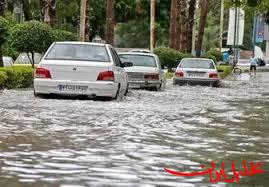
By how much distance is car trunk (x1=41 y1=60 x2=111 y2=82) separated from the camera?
51.2ft

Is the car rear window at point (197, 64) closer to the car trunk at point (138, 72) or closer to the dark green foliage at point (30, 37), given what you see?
the car trunk at point (138, 72)

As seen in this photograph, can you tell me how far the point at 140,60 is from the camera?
2445cm

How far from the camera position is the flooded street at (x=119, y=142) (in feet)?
23.3

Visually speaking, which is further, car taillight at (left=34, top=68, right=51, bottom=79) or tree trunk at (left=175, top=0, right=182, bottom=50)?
tree trunk at (left=175, top=0, right=182, bottom=50)

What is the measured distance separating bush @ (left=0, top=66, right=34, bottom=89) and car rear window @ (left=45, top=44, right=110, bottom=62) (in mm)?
3185

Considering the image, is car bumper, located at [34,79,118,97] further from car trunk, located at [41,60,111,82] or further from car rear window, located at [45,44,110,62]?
car rear window, located at [45,44,110,62]

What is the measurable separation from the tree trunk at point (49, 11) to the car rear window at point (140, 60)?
15.4 ft

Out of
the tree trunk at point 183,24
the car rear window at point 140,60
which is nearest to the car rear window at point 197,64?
the car rear window at point 140,60

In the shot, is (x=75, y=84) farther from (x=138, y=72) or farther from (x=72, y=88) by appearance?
(x=138, y=72)

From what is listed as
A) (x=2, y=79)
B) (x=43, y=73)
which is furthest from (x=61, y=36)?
(x=43, y=73)

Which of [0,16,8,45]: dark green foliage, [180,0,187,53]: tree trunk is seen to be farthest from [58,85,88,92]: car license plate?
[180,0,187,53]: tree trunk

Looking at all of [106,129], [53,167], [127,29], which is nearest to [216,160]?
[53,167]

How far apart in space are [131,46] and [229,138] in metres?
83.6

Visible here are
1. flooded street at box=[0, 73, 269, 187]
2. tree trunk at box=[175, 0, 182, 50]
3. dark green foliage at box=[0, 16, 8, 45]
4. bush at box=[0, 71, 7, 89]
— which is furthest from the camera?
tree trunk at box=[175, 0, 182, 50]
